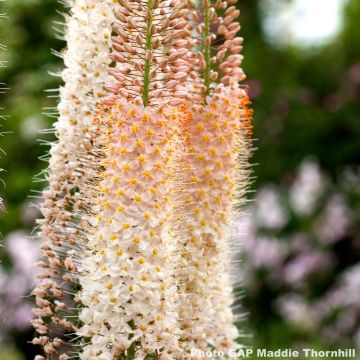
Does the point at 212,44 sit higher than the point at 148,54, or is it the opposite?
the point at 212,44

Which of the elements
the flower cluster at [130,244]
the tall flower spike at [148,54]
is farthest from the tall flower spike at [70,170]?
the tall flower spike at [148,54]

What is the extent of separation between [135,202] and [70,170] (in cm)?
39

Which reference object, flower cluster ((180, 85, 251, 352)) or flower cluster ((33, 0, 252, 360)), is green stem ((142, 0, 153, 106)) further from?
flower cluster ((180, 85, 251, 352))

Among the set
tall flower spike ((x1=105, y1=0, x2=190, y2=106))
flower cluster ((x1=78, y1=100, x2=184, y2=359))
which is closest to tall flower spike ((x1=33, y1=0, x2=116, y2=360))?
flower cluster ((x1=78, y1=100, x2=184, y2=359))

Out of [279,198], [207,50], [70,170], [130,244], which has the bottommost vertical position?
[130,244]

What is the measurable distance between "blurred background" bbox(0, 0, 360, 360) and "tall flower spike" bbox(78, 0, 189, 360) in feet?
13.9

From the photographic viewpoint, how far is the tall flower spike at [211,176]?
9.41 ft

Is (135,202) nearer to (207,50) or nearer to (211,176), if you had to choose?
(211,176)

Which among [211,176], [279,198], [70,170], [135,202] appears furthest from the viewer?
[279,198]

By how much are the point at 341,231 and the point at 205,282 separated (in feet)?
21.0

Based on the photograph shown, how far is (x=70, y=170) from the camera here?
2.78m

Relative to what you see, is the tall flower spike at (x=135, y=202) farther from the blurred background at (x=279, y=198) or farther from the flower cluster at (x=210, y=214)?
the blurred background at (x=279, y=198)

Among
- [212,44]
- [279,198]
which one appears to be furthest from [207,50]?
[279,198]

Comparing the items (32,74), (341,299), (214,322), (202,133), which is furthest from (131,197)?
(32,74)
